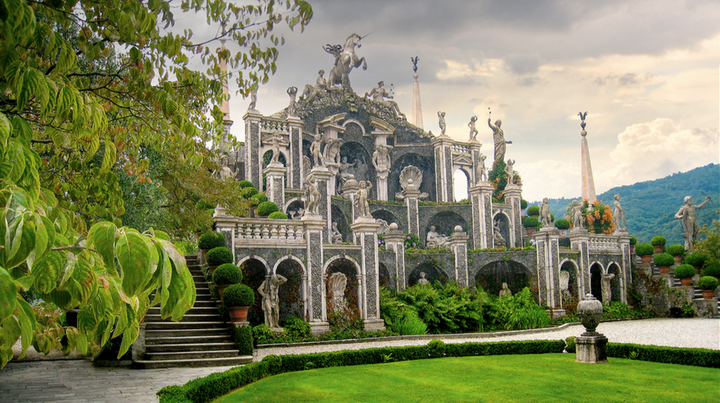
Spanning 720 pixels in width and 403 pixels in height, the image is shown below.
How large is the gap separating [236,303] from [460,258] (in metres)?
13.6

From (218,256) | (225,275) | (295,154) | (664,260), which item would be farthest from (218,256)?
(664,260)

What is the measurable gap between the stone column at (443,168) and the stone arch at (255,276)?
18079 millimetres

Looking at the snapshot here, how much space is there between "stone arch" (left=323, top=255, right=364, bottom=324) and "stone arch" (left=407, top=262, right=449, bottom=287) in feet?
18.0

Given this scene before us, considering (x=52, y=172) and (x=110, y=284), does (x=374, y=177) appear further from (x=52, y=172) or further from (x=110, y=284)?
(x=110, y=284)

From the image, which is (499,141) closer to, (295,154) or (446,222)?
(446,222)

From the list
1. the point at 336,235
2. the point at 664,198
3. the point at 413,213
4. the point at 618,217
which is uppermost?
the point at 664,198

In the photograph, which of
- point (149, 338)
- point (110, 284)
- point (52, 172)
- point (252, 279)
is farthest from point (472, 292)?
point (110, 284)

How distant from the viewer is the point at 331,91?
36.2 meters

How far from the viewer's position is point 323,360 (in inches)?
576

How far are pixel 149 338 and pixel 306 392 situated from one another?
235 inches

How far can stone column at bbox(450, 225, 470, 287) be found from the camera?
27078 millimetres

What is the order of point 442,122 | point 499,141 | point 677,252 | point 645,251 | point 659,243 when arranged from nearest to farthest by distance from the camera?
1. point 645,251
2. point 677,252
3. point 659,243
4. point 442,122
5. point 499,141

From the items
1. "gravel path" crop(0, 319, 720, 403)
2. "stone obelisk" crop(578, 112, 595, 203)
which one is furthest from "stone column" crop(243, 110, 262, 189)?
"stone obelisk" crop(578, 112, 595, 203)

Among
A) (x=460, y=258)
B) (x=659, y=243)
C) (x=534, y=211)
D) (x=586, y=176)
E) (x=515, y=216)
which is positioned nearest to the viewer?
(x=460, y=258)
